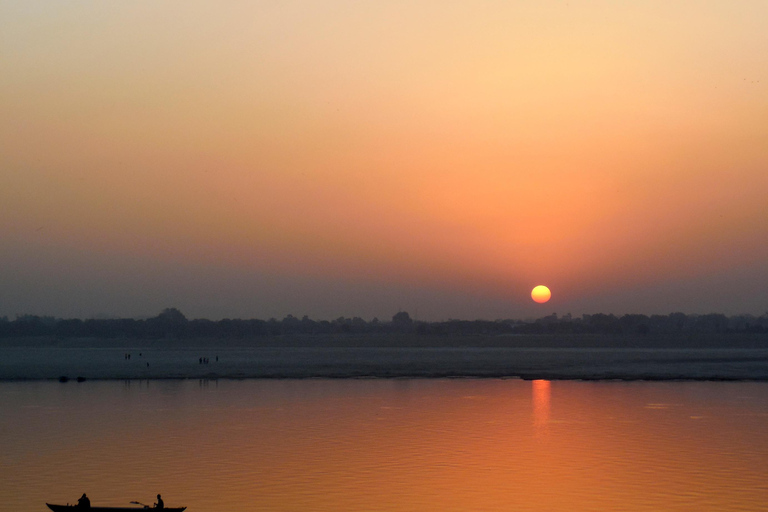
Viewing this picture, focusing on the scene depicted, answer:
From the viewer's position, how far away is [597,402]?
182 feet

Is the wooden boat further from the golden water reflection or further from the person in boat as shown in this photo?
the golden water reflection

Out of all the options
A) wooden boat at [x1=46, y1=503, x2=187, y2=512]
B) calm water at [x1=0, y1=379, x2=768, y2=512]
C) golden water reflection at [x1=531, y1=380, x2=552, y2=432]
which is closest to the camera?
wooden boat at [x1=46, y1=503, x2=187, y2=512]

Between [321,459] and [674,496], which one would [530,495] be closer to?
[674,496]

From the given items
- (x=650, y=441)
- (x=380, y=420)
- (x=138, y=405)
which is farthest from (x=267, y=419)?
(x=650, y=441)

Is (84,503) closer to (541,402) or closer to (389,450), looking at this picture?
(389,450)

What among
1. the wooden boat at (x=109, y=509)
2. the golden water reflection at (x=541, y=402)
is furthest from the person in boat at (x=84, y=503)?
the golden water reflection at (x=541, y=402)

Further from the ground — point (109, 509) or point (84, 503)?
point (84, 503)

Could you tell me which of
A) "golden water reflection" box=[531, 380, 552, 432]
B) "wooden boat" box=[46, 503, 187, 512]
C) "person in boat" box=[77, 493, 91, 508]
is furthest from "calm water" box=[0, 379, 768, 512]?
"person in boat" box=[77, 493, 91, 508]

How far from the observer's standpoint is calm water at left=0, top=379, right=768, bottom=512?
27172 millimetres

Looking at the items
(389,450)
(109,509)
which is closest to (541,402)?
(389,450)

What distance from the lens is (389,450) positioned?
3600 cm

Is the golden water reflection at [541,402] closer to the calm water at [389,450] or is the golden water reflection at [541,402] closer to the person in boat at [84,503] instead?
the calm water at [389,450]

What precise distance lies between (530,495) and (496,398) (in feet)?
101

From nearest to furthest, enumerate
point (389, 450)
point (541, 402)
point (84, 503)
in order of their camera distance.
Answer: point (84, 503)
point (389, 450)
point (541, 402)
